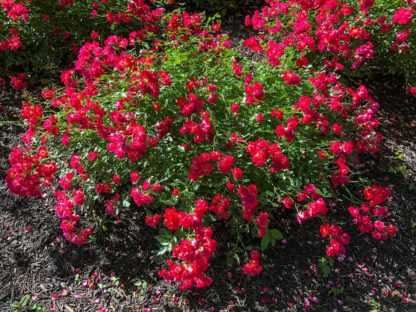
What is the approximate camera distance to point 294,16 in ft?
12.2

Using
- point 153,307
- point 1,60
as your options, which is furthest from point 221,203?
point 1,60

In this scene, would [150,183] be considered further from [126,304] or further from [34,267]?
[34,267]

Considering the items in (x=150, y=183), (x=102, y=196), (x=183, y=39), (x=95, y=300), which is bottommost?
(x=95, y=300)

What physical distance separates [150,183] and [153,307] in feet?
3.03

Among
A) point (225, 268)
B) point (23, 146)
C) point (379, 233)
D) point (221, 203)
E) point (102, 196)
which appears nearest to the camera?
point (221, 203)

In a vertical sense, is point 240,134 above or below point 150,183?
above

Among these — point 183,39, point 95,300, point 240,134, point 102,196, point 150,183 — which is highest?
point 183,39

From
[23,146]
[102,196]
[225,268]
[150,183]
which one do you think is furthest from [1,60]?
[225,268]

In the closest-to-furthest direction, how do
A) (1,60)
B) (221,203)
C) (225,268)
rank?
(221,203) → (225,268) → (1,60)

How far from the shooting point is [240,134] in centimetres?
282

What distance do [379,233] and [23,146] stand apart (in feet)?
10.1

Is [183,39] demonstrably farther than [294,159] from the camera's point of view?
Yes

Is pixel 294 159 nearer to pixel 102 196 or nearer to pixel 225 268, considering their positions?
pixel 225 268

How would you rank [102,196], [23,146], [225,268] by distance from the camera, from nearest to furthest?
[225,268] < [102,196] < [23,146]
